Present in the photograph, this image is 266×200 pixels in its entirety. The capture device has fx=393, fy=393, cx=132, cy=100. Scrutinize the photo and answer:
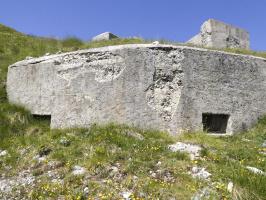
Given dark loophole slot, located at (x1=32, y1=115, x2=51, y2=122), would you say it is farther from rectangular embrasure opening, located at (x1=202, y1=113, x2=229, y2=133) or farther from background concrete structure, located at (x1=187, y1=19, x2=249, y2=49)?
background concrete structure, located at (x1=187, y1=19, x2=249, y2=49)

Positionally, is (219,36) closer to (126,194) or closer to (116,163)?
(116,163)

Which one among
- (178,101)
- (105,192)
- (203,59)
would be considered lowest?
(105,192)

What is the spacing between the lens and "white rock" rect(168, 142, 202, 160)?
26.5 ft

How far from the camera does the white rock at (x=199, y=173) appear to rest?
23.0 feet

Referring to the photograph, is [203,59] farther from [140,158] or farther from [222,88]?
[140,158]

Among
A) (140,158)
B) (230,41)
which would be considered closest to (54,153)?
(140,158)

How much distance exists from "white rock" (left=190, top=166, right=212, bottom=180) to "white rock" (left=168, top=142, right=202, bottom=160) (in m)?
0.59

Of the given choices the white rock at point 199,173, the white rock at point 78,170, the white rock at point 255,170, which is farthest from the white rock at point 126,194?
the white rock at point 255,170

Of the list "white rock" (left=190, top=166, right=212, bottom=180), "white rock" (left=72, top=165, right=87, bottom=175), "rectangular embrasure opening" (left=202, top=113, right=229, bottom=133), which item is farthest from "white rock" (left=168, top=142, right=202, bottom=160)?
"white rock" (left=72, top=165, right=87, bottom=175)

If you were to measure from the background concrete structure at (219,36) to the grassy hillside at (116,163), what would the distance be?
7472mm

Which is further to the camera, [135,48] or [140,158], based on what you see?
[135,48]

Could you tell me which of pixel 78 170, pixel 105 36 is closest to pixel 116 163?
pixel 78 170

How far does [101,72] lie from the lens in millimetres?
9930

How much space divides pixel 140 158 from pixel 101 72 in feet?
9.95
